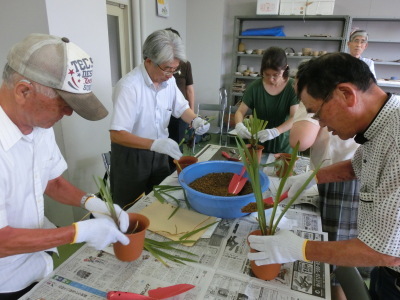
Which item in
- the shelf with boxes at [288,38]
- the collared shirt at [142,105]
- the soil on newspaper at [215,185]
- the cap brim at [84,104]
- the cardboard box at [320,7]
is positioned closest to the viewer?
the cap brim at [84,104]

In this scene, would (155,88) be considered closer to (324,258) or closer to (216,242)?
(216,242)

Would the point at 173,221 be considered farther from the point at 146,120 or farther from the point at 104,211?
the point at 146,120

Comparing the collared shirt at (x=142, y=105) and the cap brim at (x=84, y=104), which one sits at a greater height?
the cap brim at (x=84, y=104)

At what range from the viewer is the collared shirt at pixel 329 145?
1.54 m

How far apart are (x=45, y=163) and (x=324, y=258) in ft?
3.45

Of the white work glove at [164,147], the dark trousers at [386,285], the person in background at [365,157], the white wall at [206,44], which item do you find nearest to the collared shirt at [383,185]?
the person in background at [365,157]

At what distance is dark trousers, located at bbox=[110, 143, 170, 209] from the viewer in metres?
1.81

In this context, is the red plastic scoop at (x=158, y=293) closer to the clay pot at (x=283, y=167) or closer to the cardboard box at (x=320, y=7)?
the clay pot at (x=283, y=167)

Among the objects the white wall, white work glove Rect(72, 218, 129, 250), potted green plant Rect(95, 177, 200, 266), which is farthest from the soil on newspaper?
the white wall

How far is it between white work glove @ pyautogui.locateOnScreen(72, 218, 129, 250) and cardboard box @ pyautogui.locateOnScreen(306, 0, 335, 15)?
183 inches

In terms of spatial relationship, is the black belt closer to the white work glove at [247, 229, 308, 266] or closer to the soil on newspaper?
the white work glove at [247, 229, 308, 266]

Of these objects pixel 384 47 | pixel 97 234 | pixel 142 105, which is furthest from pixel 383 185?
pixel 384 47

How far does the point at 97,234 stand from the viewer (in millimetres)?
941

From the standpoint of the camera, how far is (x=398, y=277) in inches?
40.1
